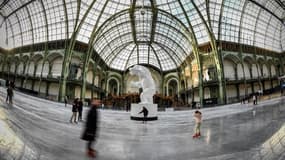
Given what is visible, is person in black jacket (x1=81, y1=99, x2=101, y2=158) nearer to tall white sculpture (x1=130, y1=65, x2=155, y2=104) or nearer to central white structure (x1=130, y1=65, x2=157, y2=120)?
central white structure (x1=130, y1=65, x2=157, y2=120)

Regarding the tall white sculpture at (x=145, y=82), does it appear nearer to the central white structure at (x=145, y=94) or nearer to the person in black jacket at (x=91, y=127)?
the central white structure at (x=145, y=94)

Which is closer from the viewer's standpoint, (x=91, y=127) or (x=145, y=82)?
(x=91, y=127)

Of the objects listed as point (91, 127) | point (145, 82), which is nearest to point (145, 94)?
point (145, 82)

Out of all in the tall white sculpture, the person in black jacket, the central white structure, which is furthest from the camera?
the tall white sculpture

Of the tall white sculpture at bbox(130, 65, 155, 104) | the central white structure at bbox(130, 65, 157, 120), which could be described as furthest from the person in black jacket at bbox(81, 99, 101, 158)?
the tall white sculpture at bbox(130, 65, 155, 104)

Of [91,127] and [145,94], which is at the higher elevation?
[145,94]

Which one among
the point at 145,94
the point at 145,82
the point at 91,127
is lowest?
the point at 91,127

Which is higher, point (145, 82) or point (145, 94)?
point (145, 82)

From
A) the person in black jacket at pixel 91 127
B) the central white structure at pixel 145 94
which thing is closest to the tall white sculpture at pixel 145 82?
the central white structure at pixel 145 94

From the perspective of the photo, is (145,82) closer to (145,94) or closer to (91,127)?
(145,94)

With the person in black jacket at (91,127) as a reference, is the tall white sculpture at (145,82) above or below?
above

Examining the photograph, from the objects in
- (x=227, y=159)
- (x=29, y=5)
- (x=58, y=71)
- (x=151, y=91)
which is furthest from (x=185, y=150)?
(x=58, y=71)

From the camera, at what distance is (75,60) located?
48438 millimetres

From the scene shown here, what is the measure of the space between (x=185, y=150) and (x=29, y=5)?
129 feet
